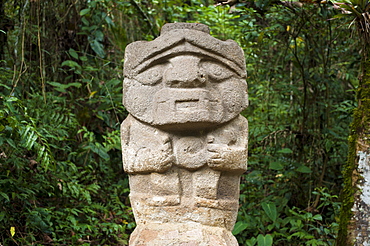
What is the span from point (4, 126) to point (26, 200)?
981 mm

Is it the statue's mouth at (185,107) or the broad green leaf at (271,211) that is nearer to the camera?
the statue's mouth at (185,107)

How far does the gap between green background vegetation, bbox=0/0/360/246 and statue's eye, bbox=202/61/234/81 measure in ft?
4.49

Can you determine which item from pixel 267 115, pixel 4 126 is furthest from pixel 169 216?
pixel 267 115

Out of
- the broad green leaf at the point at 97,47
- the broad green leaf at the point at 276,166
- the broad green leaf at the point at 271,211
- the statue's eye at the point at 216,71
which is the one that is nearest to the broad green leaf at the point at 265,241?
the broad green leaf at the point at 271,211

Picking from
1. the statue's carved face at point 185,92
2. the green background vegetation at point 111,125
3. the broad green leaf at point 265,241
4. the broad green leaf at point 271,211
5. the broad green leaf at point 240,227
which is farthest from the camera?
the broad green leaf at point 271,211

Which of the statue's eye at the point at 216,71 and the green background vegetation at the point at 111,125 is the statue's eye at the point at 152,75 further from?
the green background vegetation at the point at 111,125

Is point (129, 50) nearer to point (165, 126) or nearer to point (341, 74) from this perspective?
point (165, 126)

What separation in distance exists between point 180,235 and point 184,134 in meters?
0.71

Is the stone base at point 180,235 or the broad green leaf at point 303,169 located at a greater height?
the broad green leaf at point 303,169

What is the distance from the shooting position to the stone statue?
3170 mm

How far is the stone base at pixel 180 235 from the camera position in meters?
3.03

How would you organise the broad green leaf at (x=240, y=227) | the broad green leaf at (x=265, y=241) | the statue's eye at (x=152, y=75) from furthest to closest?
the broad green leaf at (x=240, y=227) → the broad green leaf at (x=265, y=241) → the statue's eye at (x=152, y=75)

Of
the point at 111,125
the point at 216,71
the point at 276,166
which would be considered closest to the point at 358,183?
the point at 276,166

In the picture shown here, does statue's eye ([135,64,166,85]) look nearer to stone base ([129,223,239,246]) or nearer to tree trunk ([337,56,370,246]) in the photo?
stone base ([129,223,239,246])
